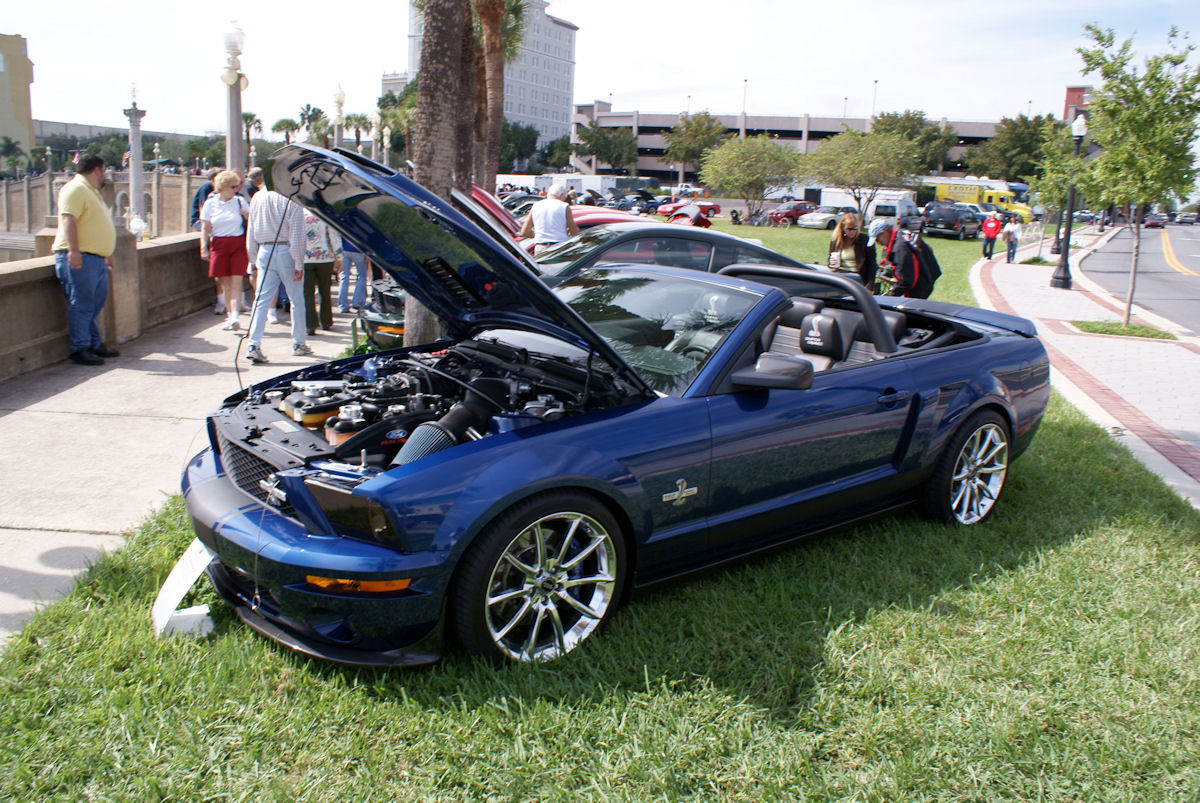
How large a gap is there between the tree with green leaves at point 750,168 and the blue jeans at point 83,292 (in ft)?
145

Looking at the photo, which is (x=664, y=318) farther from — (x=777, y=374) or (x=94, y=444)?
(x=94, y=444)

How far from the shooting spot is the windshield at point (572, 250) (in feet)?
25.4

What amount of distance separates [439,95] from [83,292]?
347cm

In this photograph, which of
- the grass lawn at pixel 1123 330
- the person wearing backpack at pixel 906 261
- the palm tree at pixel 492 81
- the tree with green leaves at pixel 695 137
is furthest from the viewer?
the tree with green leaves at pixel 695 137

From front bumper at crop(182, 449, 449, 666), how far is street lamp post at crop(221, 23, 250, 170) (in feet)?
36.8

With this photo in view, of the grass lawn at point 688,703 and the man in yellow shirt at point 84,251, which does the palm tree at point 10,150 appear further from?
the grass lawn at point 688,703

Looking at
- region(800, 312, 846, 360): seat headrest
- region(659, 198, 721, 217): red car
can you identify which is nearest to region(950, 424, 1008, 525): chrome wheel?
region(800, 312, 846, 360): seat headrest

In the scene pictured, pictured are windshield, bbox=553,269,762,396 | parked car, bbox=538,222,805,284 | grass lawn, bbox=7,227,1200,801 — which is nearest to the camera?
grass lawn, bbox=7,227,1200,801

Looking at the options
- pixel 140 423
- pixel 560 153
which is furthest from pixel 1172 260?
pixel 560 153

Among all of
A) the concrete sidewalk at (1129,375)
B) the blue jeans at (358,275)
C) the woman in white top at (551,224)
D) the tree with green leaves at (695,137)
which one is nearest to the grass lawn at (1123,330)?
the concrete sidewalk at (1129,375)

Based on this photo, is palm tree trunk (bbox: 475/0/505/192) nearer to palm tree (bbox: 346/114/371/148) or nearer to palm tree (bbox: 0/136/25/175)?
palm tree (bbox: 346/114/371/148)

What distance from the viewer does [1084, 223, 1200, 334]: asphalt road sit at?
1825cm

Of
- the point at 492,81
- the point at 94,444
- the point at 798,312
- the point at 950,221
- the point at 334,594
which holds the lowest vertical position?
the point at 94,444

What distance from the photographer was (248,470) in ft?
10.9
